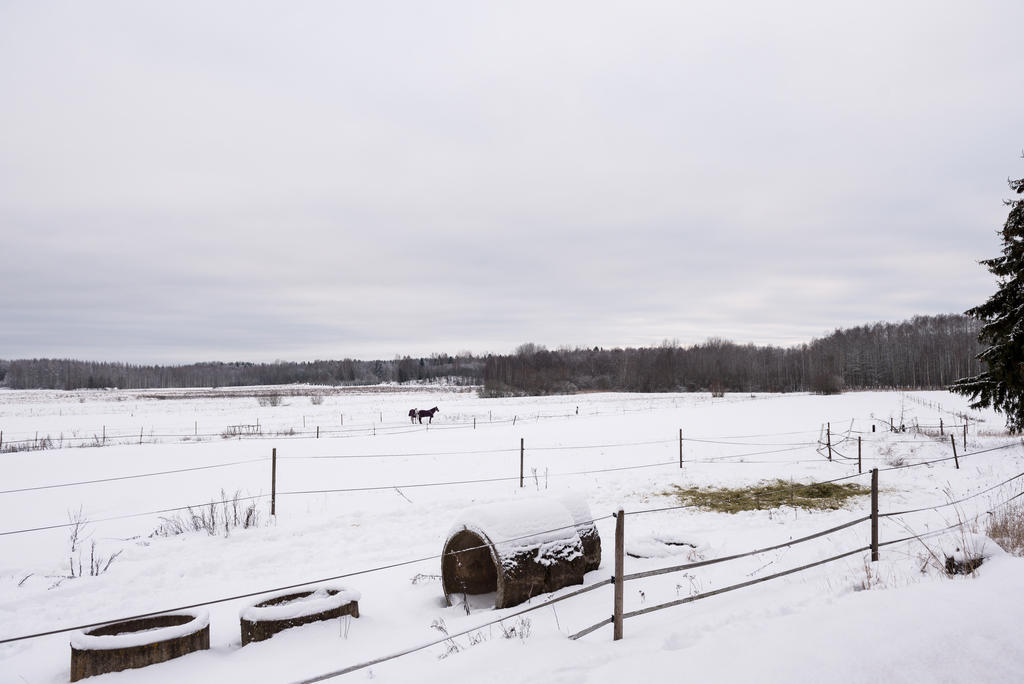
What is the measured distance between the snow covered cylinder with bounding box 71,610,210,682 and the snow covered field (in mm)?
127

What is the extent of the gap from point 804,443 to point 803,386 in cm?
9860

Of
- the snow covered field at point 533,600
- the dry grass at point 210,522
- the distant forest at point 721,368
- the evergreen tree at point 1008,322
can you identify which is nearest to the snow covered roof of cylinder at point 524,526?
the snow covered field at point 533,600

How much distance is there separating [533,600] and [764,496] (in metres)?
7.71

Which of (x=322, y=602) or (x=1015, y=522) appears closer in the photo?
(x=322, y=602)

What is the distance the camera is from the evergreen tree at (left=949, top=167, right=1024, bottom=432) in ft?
55.2

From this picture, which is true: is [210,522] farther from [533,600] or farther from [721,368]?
[721,368]

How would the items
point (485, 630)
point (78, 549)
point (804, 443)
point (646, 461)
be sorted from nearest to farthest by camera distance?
point (485, 630)
point (78, 549)
point (646, 461)
point (804, 443)

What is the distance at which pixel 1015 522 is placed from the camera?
8125mm

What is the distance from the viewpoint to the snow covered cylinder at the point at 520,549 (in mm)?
6734

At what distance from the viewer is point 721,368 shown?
123000 mm

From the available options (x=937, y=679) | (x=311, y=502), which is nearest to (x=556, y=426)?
(x=311, y=502)

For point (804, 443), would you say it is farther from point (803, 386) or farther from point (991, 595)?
point (803, 386)

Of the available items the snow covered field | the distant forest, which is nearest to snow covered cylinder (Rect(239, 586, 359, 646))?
the snow covered field

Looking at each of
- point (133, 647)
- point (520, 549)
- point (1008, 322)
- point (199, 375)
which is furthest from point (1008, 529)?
point (199, 375)
